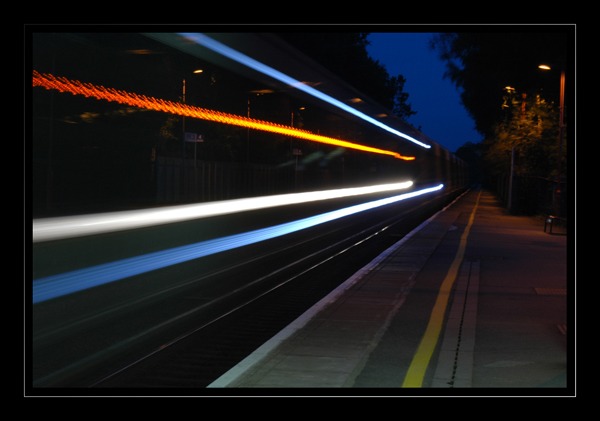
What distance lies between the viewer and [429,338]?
8.62m

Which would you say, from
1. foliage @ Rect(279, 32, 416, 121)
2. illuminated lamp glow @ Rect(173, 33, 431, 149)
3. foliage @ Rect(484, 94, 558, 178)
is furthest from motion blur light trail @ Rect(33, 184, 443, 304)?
foliage @ Rect(279, 32, 416, 121)

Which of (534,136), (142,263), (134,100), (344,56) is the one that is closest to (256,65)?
(134,100)

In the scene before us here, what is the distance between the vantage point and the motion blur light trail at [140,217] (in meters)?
7.90

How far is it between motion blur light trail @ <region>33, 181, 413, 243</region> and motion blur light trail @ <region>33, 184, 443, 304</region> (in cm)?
160

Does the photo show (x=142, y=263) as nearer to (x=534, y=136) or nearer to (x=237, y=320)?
(x=237, y=320)

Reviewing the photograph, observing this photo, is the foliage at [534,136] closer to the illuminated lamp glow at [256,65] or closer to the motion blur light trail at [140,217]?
the illuminated lamp glow at [256,65]

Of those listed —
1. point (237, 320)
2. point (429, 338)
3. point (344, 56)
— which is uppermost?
point (344, 56)

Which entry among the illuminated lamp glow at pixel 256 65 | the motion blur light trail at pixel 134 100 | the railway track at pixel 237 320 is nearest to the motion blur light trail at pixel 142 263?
the railway track at pixel 237 320

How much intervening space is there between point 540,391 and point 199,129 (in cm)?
702

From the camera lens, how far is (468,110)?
5559 centimetres

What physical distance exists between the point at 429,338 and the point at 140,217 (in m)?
3.72
